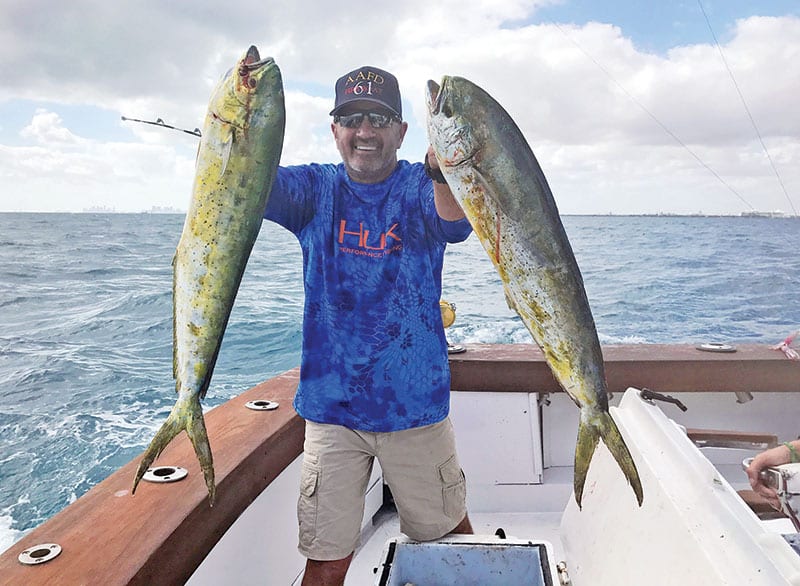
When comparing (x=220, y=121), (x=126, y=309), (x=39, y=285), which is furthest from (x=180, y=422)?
(x=39, y=285)

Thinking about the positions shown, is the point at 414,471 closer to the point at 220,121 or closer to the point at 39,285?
the point at 220,121

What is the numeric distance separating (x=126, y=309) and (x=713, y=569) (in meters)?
13.2

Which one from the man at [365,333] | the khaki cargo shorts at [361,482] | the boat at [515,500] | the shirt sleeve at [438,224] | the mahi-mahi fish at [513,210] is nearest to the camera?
the mahi-mahi fish at [513,210]

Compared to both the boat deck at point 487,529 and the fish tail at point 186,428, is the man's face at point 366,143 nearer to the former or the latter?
the fish tail at point 186,428

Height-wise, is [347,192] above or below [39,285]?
above

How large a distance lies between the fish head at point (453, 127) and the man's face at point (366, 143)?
773mm

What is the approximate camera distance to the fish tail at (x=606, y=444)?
4.90 feet

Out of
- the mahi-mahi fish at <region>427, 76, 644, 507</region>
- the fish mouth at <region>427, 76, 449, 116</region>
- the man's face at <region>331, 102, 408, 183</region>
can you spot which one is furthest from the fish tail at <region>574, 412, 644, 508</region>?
the man's face at <region>331, 102, 408, 183</region>

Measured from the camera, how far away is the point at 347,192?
2277 mm

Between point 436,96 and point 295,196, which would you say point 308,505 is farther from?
point 436,96

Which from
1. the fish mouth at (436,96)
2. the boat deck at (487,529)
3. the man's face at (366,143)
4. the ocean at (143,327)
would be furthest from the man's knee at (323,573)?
the ocean at (143,327)

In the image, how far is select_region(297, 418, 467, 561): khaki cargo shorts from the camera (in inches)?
91.4

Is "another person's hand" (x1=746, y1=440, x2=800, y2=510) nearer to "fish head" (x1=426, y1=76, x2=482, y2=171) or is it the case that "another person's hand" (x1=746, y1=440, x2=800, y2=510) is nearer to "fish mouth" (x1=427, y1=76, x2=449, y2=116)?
"fish head" (x1=426, y1=76, x2=482, y2=171)

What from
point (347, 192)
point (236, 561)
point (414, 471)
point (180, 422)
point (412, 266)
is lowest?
point (236, 561)
